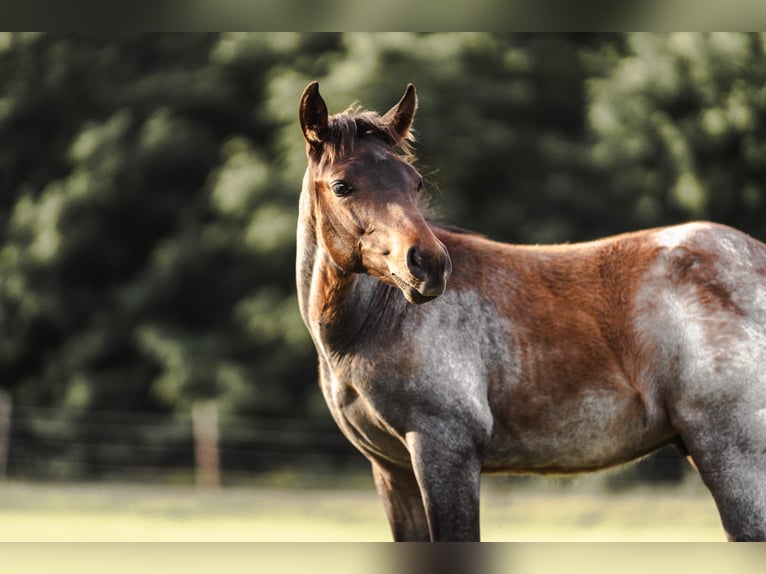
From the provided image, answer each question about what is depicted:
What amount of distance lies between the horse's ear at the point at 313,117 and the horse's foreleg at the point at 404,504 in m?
1.49

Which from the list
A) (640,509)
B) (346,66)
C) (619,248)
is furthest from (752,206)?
(619,248)

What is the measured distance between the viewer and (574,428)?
427 cm

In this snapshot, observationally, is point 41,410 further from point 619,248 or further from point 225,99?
point 619,248

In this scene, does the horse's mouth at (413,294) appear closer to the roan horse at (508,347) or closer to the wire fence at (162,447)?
the roan horse at (508,347)

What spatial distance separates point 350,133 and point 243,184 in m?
13.1

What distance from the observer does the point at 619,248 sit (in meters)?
4.54

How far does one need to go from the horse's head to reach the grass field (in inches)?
246

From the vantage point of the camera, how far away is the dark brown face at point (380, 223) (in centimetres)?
379

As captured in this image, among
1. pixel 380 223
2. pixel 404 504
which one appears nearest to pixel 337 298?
pixel 380 223

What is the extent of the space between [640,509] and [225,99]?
1074 cm

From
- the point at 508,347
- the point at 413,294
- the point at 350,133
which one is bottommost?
the point at 508,347

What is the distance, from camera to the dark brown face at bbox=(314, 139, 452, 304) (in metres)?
3.79

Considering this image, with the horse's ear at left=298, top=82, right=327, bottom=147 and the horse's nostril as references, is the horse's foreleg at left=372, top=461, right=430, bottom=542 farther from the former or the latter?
the horse's ear at left=298, top=82, right=327, bottom=147

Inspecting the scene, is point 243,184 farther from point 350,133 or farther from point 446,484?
point 446,484
